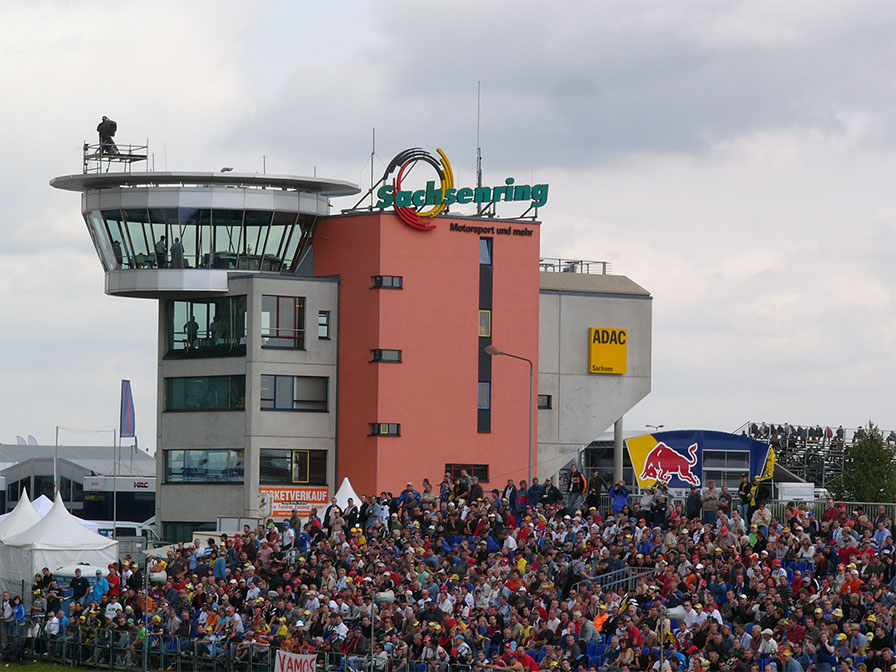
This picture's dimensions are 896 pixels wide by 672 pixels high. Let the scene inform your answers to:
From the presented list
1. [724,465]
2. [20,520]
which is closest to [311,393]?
[20,520]

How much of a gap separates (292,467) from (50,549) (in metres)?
16.0

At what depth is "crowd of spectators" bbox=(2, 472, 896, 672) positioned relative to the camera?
29.8 m

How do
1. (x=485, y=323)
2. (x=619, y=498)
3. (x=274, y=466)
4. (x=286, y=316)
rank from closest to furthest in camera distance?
(x=619, y=498)
(x=274, y=466)
(x=286, y=316)
(x=485, y=323)

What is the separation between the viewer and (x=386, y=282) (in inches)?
2323

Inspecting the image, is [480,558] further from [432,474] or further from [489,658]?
[432,474]

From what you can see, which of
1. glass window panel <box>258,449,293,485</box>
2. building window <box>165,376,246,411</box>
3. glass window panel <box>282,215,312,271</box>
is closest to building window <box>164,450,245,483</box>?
glass window panel <box>258,449,293,485</box>

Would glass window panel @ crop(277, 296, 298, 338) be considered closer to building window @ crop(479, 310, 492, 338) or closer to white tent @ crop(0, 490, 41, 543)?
building window @ crop(479, 310, 492, 338)

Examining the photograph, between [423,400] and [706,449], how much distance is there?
17711mm

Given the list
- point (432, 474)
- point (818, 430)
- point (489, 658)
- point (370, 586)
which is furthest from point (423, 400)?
point (818, 430)

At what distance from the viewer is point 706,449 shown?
7225 centimetres

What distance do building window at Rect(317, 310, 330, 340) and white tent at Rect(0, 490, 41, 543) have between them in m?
13.9

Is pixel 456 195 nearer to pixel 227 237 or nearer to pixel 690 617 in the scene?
pixel 227 237

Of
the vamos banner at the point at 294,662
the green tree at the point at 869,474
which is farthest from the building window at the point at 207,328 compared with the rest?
the green tree at the point at 869,474

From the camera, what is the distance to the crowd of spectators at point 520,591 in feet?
97.7
